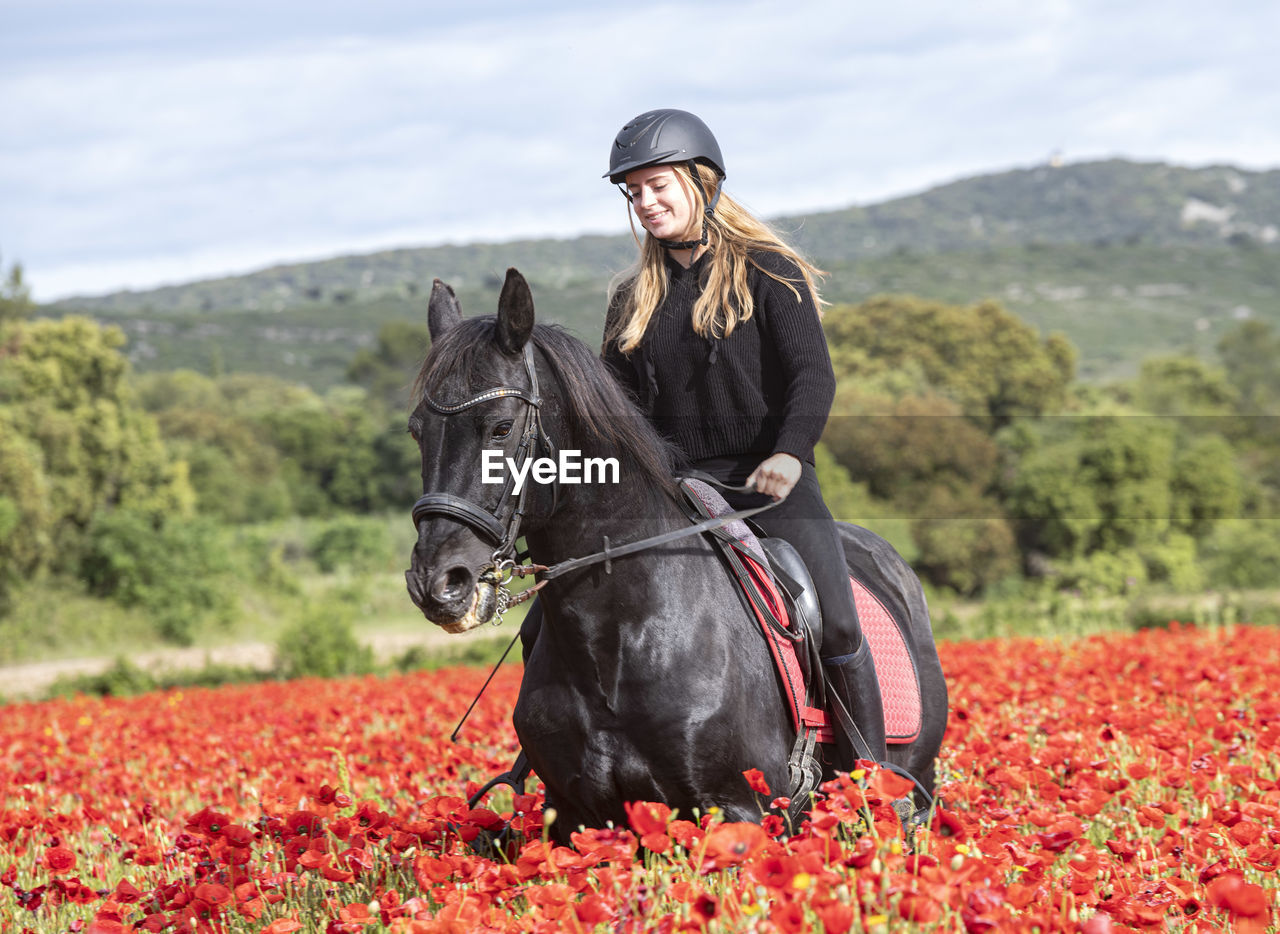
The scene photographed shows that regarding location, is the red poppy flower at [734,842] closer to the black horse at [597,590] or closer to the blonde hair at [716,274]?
the black horse at [597,590]

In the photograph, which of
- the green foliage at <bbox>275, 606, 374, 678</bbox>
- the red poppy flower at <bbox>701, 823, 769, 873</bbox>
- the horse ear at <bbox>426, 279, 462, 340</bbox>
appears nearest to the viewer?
the red poppy flower at <bbox>701, 823, 769, 873</bbox>

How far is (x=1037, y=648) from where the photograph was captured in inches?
444

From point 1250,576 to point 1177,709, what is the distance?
25.0 m

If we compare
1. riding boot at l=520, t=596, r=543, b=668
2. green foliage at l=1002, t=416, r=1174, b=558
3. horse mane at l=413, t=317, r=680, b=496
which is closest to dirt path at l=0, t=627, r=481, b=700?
riding boot at l=520, t=596, r=543, b=668

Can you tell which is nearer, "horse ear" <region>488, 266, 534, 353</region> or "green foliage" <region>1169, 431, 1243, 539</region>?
"horse ear" <region>488, 266, 534, 353</region>

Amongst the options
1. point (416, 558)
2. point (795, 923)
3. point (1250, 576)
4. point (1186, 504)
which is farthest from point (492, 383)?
point (1186, 504)

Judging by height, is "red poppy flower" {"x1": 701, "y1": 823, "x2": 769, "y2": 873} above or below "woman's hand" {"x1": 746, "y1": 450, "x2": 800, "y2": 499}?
below

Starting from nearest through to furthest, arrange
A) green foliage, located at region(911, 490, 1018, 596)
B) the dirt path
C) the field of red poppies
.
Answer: the field of red poppies → the dirt path → green foliage, located at region(911, 490, 1018, 596)

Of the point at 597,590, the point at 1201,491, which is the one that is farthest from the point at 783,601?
the point at 1201,491

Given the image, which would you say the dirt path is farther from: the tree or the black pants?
the black pants

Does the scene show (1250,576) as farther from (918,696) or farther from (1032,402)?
(1032,402)

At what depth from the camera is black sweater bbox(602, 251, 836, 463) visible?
4281 millimetres

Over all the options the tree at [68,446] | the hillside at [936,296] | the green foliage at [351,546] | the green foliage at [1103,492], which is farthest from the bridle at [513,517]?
the hillside at [936,296]

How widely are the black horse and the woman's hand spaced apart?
31cm
